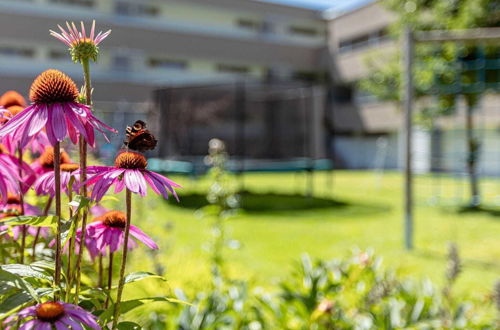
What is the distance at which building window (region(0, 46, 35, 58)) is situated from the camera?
2078cm

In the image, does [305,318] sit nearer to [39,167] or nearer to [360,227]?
[39,167]

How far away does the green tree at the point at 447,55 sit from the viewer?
8.76 meters

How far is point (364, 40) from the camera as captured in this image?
80.3 feet

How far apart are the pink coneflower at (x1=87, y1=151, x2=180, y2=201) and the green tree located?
7.93 m

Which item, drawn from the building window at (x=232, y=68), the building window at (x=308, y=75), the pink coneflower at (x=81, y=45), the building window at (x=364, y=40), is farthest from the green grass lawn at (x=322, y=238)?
the building window at (x=308, y=75)

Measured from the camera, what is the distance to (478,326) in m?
2.02

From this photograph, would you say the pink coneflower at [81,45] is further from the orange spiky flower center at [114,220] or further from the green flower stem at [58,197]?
the orange spiky flower center at [114,220]

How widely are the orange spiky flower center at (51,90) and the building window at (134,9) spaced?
2425cm

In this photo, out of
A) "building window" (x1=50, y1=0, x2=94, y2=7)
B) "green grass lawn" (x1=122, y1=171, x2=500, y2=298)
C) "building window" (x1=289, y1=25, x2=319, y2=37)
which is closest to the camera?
"green grass lawn" (x1=122, y1=171, x2=500, y2=298)

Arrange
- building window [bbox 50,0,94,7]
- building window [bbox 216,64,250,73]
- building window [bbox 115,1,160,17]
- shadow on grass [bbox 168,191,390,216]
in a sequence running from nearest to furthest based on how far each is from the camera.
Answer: shadow on grass [bbox 168,191,390,216] → building window [bbox 50,0,94,7] → building window [bbox 115,1,160,17] → building window [bbox 216,64,250,73]

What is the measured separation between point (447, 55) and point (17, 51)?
678 inches

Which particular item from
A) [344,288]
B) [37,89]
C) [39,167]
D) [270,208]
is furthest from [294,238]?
[37,89]

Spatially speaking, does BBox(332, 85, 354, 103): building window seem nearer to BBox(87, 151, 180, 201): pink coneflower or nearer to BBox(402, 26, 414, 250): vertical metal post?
BBox(402, 26, 414, 250): vertical metal post

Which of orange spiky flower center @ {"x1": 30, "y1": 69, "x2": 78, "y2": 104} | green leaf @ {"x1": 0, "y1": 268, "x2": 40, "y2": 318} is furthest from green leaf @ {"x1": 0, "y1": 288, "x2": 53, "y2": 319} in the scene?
orange spiky flower center @ {"x1": 30, "y1": 69, "x2": 78, "y2": 104}
